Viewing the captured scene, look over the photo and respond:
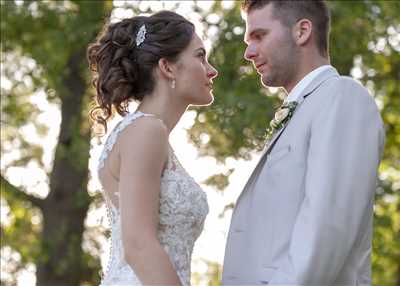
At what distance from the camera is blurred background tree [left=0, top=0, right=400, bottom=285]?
11.7m

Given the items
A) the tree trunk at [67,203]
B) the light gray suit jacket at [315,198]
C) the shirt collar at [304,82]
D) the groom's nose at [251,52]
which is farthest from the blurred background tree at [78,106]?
the light gray suit jacket at [315,198]

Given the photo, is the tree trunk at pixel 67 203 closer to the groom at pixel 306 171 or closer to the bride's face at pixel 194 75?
the bride's face at pixel 194 75

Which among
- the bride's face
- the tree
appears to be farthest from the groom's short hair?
the tree

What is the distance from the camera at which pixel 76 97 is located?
45.2 ft

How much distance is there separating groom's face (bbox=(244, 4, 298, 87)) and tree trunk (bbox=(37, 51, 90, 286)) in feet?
29.4

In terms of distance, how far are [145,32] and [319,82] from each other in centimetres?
97

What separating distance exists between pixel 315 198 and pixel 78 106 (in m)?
10.6

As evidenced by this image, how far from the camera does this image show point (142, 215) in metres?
3.82

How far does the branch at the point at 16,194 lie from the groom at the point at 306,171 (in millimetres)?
9815

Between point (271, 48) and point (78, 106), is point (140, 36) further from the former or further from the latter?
point (78, 106)

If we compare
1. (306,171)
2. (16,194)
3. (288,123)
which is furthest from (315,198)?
(16,194)

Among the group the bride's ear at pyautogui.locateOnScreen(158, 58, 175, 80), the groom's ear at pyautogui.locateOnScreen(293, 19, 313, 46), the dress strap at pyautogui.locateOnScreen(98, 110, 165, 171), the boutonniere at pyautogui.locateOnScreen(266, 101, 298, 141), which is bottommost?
the dress strap at pyautogui.locateOnScreen(98, 110, 165, 171)

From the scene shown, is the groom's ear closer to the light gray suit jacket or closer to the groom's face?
the groom's face

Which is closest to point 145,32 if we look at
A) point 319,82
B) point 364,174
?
point 319,82
